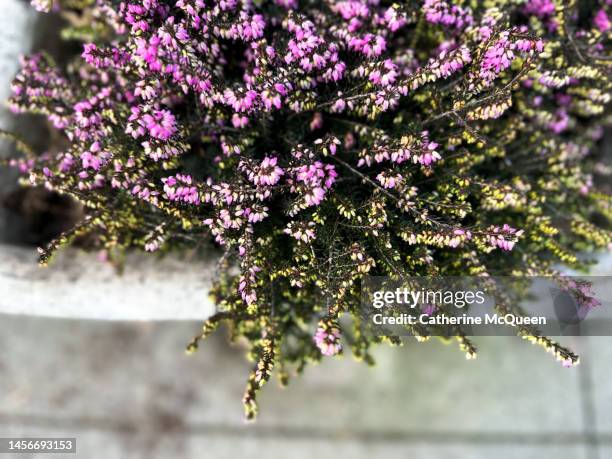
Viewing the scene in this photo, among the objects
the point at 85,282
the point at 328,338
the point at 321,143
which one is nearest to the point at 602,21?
the point at 321,143

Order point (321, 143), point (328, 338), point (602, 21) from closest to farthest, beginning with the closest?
point (328, 338) → point (321, 143) → point (602, 21)

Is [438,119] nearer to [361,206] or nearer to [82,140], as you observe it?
[361,206]

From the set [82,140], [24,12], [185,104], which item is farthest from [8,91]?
[185,104]

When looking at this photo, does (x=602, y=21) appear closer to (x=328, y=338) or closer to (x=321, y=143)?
(x=321, y=143)

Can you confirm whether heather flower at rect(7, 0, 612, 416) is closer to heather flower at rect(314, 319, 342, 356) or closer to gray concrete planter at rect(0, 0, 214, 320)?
heather flower at rect(314, 319, 342, 356)

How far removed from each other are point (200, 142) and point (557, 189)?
52.6 inches

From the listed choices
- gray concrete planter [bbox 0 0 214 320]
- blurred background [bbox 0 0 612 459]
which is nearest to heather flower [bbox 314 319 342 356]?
gray concrete planter [bbox 0 0 214 320]

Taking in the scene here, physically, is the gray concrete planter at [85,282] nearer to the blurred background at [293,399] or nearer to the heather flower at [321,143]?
the heather flower at [321,143]

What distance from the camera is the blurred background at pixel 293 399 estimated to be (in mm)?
2766

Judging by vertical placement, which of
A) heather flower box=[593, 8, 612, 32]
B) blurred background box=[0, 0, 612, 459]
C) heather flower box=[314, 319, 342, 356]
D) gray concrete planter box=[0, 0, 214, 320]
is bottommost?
blurred background box=[0, 0, 612, 459]

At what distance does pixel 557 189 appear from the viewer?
1975 mm

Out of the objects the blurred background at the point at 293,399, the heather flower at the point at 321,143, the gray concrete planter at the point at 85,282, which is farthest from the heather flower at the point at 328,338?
the blurred background at the point at 293,399

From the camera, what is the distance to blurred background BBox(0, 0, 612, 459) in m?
2.77

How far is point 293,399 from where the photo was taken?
2.83 metres
